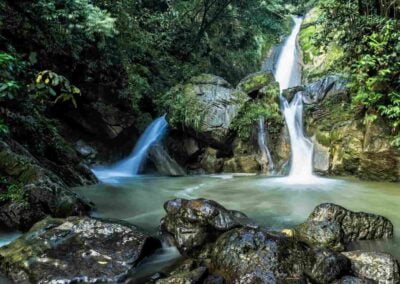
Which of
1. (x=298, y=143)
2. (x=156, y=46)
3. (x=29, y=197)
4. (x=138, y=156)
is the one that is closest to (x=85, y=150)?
(x=138, y=156)

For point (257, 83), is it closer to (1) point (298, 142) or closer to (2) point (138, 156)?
(1) point (298, 142)

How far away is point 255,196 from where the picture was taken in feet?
29.0

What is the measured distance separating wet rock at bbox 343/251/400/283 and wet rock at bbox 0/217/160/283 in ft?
8.51

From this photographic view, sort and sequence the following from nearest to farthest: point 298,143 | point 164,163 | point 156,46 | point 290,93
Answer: point 298,143 < point 164,163 < point 290,93 < point 156,46

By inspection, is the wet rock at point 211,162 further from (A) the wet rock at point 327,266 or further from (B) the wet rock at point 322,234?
(A) the wet rock at point 327,266

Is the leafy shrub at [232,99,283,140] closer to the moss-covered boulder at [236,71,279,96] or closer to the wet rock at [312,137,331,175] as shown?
the moss-covered boulder at [236,71,279,96]

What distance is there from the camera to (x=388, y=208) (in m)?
7.68

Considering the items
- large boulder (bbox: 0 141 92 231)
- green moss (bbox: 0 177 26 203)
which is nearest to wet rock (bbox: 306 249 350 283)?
large boulder (bbox: 0 141 92 231)

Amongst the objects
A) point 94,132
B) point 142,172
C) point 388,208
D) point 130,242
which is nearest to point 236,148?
point 142,172

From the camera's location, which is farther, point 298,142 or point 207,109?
point 207,109

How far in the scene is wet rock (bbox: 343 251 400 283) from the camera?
4.46m

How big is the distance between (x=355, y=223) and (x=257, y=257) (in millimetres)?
2106

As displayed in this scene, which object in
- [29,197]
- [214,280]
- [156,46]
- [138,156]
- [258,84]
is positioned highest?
[156,46]

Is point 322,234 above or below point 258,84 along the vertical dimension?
below
